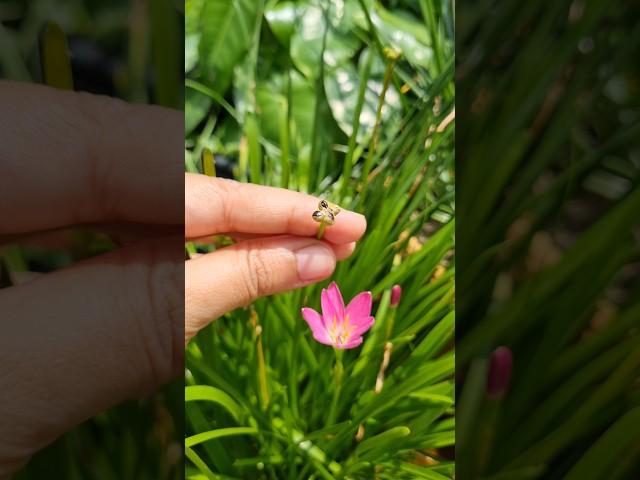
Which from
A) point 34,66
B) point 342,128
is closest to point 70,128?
point 34,66

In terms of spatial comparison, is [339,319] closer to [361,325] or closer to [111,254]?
[361,325]

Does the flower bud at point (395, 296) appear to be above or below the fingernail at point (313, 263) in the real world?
below

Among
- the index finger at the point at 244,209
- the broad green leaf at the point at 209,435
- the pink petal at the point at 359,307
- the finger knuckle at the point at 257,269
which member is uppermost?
the index finger at the point at 244,209

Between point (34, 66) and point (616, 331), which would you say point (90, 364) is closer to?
point (34, 66)

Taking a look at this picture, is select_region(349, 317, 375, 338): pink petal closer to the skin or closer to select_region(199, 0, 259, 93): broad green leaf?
the skin

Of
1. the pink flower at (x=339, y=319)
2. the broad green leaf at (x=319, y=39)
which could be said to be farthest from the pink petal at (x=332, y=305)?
the broad green leaf at (x=319, y=39)

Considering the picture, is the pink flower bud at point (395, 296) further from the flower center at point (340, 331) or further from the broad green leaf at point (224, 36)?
the broad green leaf at point (224, 36)
